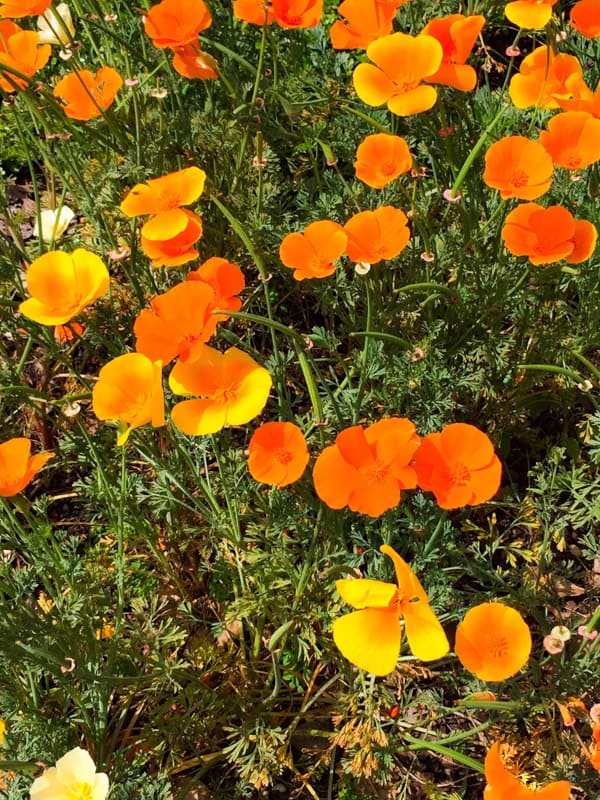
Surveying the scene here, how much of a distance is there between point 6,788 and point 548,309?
164 centimetres

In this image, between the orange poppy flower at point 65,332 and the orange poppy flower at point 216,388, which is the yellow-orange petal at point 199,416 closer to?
the orange poppy flower at point 216,388

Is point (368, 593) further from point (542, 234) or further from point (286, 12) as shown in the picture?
point (286, 12)

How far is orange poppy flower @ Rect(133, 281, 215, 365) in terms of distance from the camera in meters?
1.31

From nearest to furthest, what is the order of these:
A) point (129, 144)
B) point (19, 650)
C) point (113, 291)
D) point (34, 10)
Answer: point (19, 650) < point (34, 10) < point (129, 144) < point (113, 291)

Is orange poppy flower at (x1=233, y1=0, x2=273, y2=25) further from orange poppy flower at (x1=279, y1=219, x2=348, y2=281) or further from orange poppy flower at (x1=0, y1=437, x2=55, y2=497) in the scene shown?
orange poppy flower at (x1=0, y1=437, x2=55, y2=497)

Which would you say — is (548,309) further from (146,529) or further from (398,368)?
(146,529)

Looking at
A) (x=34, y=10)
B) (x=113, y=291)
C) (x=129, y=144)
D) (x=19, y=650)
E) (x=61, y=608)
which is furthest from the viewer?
(x=113, y=291)

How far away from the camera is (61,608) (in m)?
1.48

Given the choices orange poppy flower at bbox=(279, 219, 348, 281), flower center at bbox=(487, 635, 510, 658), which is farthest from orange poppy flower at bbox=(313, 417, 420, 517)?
orange poppy flower at bbox=(279, 219, 348, 281)

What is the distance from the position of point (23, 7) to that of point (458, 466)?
54.0 inches

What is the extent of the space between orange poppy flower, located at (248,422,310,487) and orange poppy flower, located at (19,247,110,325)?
1.43 ft

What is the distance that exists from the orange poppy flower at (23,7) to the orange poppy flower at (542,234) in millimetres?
1130

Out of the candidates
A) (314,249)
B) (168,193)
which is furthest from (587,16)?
(168,193)

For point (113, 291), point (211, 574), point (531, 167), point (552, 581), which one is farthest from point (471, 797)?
point (113, 291)
